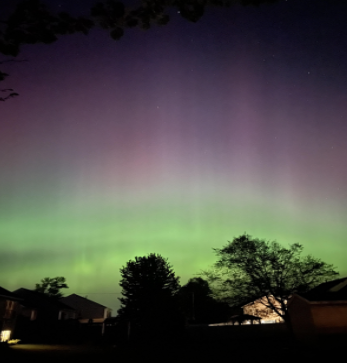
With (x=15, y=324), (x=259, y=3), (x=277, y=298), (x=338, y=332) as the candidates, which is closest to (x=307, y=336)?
(x=338, y=332)

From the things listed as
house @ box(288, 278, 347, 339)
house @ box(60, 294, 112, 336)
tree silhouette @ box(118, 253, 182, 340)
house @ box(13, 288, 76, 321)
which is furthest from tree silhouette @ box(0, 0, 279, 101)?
house @ box(60, 294, 112, 336)

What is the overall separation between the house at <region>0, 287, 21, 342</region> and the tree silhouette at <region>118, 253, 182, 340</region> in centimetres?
1062

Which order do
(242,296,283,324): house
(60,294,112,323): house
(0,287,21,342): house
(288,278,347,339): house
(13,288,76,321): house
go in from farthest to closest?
(60,294,112,323): house
(13,288,76,321): house
(242,296,283,324): house
(0,287,21,342): house
(288,278,347,339): house

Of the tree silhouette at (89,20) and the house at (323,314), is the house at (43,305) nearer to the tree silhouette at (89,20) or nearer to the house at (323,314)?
the house at (323,314)

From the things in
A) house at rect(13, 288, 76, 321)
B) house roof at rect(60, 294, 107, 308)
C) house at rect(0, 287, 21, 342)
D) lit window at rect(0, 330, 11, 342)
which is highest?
house roof at rect(60, 294, 107, 308)

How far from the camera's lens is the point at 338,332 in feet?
67.2

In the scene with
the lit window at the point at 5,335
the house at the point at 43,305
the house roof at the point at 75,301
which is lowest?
the lit window at the point at 5,335

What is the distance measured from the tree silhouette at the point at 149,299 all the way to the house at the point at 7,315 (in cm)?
1062

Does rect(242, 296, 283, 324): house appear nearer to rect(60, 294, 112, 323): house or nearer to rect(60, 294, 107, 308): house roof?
rect(60, 294, 112, 323): house

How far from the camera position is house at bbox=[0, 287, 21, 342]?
27308mm

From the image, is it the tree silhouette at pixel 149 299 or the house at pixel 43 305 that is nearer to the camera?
the tree silhouette at pixel 149 299

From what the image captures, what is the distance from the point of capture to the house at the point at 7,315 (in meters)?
27.3

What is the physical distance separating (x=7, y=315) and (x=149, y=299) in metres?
16.3

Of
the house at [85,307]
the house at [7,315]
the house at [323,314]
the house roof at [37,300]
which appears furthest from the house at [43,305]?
the house at [323,314]
